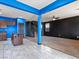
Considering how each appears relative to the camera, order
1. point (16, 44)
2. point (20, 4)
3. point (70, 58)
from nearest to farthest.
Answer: point (70, 58), point (20, 4), point (16, 44)

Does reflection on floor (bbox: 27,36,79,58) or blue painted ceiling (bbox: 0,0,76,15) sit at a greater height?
blue painted ceiling (bbox: 0,0,76,15)

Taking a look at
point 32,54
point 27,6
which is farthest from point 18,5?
point 32,54

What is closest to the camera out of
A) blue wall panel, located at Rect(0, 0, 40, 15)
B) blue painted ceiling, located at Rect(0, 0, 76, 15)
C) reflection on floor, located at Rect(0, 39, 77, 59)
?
reflection on floor, located at Rect(0, 39, 77, 59)

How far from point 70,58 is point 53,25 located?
1037cm

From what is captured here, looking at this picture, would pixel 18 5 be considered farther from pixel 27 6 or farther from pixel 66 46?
pixel 66 46

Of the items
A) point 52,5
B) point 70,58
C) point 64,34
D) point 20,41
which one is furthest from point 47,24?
point 70,58

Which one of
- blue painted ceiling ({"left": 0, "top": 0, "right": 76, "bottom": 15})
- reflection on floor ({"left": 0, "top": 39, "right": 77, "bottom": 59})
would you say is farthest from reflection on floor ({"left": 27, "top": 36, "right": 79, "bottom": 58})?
blue painted ceiling ({"left": 0, "top": 0, "right": 76, "bottom": 15})

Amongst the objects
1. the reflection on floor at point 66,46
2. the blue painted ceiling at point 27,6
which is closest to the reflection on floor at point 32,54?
the reflection on floor at point 66,46

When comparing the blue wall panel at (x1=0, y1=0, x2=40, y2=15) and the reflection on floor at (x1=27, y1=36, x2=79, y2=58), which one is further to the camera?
the reflection on floor at (x1=27, y1=36, x2=79, y2=58)

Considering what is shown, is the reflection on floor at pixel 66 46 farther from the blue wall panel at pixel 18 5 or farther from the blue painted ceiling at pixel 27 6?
the blue wall panel at pixel 18 5

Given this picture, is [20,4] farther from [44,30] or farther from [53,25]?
[44,30]

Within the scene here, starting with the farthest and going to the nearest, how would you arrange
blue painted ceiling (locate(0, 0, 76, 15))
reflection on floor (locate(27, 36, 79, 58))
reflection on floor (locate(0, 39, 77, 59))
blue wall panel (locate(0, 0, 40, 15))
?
reflection on floor (locate(27, 36, 79, 58)), blue wall panel (locate(0, 0, 40, 15)), blue painted ceiling (locate(0, 0, 76, 15)), reflection on floor (locate(0, 39, 77, 59))

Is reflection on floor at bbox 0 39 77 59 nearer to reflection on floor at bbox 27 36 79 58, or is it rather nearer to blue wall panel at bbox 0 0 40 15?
reflection on floor at bbox 27 36 79 58

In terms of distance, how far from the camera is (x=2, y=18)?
10344mm
